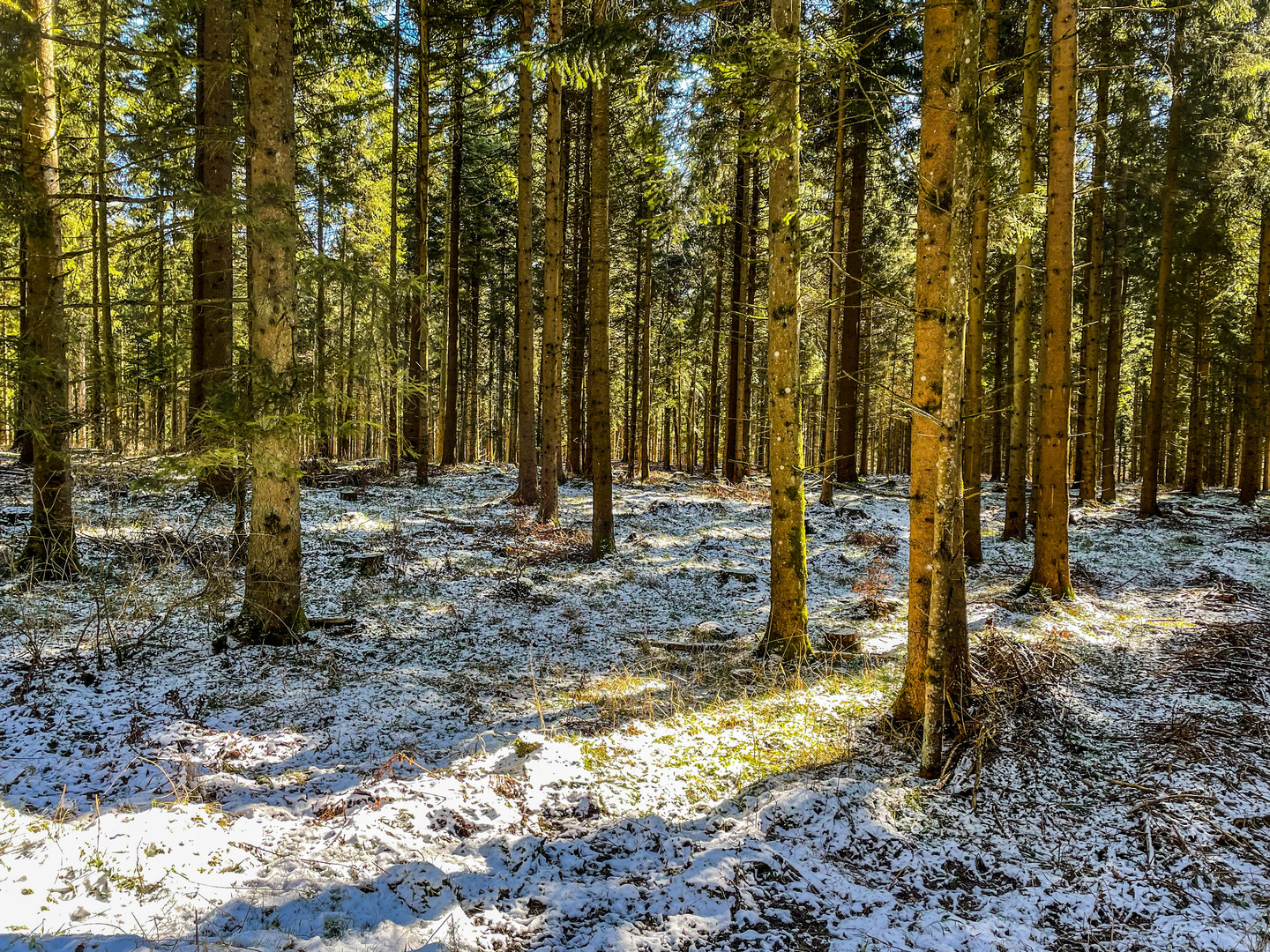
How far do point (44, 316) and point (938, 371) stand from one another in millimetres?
9823

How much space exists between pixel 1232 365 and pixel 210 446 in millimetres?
31662

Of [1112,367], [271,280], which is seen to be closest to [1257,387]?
[1112,367]

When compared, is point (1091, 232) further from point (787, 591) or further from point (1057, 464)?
point (787, 591)

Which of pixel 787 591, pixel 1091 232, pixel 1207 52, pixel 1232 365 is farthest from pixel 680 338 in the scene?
pixel 787 591

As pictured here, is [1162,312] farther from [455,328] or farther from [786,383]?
[455,328]

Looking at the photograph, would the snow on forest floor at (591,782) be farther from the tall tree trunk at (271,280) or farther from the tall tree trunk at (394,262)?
the tall tree trunk at (394,262)

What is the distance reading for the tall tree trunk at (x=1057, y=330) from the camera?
27.8 ft

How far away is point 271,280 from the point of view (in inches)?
243

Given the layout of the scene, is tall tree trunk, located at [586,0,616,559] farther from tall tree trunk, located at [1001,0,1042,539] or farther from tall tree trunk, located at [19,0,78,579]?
tall tree trunk, located at [19,0,78,579]

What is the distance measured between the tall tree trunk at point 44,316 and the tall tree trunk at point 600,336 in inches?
276

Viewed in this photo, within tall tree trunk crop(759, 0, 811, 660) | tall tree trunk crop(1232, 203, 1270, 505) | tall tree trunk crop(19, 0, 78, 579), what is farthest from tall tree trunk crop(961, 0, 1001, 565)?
tall tree trunk crop(1232, 203, 1270, 505)

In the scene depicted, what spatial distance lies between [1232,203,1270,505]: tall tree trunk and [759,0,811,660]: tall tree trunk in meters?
18.6

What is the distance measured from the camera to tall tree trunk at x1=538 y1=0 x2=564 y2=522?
12297 millimetres

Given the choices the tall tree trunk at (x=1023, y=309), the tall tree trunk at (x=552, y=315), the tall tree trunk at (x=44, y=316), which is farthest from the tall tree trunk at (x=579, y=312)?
the tall tree trunk at (x=44, y=316)
